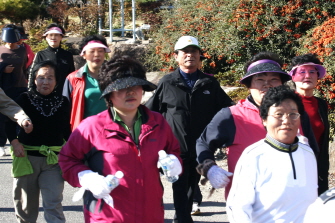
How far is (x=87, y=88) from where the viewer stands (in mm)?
5160

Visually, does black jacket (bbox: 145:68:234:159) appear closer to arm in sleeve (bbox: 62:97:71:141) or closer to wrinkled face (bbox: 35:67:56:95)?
arm in sleeve (bbox: 62:97:71:141)

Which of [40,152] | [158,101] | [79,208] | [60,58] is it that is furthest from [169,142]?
[60,58]

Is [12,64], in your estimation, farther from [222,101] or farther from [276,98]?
[276,98]

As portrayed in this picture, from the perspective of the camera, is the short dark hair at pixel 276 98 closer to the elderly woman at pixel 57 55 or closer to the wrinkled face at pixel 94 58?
the wrinkled face at pixel 94 58

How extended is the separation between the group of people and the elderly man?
10 mm

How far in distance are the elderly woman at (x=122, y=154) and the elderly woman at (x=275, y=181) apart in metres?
0.56

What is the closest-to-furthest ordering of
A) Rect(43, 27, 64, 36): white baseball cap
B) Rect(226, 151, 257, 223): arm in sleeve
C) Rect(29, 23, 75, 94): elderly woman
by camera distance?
Rect(226, 151, 257, 223): arm in sleeve
Rect(29, 23, 75, 94): elderly woman
Rect(43, 27, 64, 36): white baseball cap

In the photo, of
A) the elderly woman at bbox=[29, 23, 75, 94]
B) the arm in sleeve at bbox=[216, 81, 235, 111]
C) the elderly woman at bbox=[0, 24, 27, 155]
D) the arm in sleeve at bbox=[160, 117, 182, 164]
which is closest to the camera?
the arm in sleeve at bbox=[160, 117, 182, 164]

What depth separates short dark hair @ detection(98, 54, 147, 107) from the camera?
3.40 meters

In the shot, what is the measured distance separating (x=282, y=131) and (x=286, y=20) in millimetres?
7854

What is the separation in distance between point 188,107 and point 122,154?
2.05 metres

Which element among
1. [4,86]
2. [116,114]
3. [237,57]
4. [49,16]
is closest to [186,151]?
[116,114]

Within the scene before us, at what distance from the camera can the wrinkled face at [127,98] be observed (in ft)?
11.0

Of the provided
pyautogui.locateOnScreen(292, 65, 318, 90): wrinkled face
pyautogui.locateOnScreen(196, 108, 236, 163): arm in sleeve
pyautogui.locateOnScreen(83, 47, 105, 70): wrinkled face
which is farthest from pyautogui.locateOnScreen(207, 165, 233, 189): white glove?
pyautogui.locateOnScreen(83, 47, 105, 70): wrinkled face
